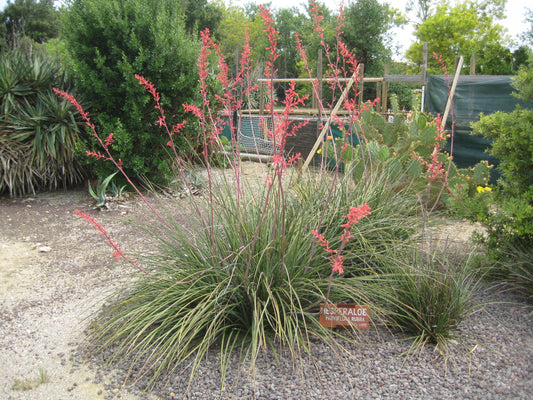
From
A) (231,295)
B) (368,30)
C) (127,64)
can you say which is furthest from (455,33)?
(231,295)

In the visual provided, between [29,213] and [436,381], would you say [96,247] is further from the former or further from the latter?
[436,381]

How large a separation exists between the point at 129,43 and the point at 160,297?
14.7 feet

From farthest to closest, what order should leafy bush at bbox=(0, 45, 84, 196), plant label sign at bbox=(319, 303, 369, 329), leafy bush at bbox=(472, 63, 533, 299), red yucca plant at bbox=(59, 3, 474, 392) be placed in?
leafy bush at bbox=(0, 45, 84, 196)
leafy bush at bbox=(472, 63, 533, 299)
plant label sign at bbox=(319, 303, 369, 329)
red yucca plant at bbox=(59, 3, 474, 392)

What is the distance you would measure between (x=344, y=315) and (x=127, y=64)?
4696mm

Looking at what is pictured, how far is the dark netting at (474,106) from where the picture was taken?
7789mm

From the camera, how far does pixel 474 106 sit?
8.12 metres

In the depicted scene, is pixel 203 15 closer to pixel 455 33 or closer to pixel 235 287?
pixel 455 33

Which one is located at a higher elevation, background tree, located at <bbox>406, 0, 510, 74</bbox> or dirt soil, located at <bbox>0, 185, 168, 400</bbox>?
background tree, located at <bbox>406, 0, 510, 74</bbox>

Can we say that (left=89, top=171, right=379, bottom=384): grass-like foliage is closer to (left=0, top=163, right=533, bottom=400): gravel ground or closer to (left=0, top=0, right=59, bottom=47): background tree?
(left=0, top=163, right=533, bottom=400): gravel ground

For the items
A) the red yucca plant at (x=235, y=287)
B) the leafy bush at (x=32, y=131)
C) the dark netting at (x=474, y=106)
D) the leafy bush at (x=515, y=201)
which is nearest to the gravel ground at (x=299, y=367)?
the red yucca plant at (x=235, y=287)

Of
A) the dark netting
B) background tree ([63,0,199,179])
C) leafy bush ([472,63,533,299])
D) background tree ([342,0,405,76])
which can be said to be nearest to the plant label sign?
leafy bush ([472,63,533,299])

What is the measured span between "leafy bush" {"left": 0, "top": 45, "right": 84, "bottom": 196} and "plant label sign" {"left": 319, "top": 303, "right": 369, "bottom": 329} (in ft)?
15.5

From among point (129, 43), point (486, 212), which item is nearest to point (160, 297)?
point (486, 212)

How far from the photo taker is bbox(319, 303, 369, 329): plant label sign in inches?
108
